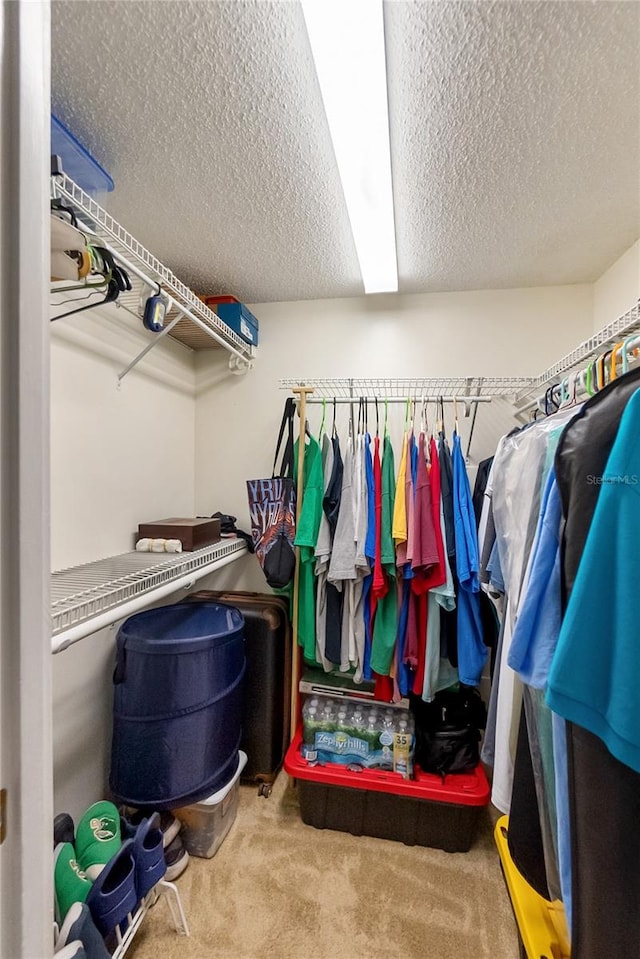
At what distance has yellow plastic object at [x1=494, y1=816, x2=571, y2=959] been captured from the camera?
0.91 metres

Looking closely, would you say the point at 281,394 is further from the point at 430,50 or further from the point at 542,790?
the point at 542,790

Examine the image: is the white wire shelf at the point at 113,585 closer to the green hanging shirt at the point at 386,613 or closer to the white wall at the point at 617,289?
the green hanging shirt at the point at 386,613

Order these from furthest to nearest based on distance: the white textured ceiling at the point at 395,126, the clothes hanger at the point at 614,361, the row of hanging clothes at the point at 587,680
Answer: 1. the clothes hanger at the point at 614,361
2. the white textured ceiling at the point at 395,126
3. the row of hanging clothes at the point at 587,680

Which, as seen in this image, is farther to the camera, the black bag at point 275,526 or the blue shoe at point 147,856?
the black bag at point 275,526

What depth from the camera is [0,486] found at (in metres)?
0.39

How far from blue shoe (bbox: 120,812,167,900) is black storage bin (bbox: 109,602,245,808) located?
4.2 inches

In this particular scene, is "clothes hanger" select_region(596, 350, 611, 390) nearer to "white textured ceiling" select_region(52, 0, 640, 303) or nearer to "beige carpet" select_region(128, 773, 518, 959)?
"white textured ceiling" select_region(52, 0, 640, 303)

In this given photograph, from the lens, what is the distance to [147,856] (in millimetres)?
1058

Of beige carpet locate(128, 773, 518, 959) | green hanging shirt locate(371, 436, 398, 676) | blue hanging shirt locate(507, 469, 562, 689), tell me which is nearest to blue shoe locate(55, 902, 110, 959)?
beige carpet locate(128, 773, 518, 959)

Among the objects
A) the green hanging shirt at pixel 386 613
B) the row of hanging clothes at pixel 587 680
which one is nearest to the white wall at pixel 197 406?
the green hanging shirt at pixel 386 613

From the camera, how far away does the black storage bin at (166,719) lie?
4.07ft

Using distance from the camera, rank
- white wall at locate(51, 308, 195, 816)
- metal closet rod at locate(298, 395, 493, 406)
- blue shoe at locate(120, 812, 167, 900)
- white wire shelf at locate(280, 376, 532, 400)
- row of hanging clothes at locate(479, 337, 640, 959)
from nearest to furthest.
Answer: row of hanging clothes at locate(479, 337, 640, 959) < blue shoe at locate(120, 812, 167, 900) < white wall at locate(51, 308, 195, 816) < metal closet rod at locate(298, 395, 493, 406) < white wire shelf at locate(280, 376, 532, 400)

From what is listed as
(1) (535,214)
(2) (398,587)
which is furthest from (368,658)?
(1) (535,214)

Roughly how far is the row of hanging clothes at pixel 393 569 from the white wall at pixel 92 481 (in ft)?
2.53
